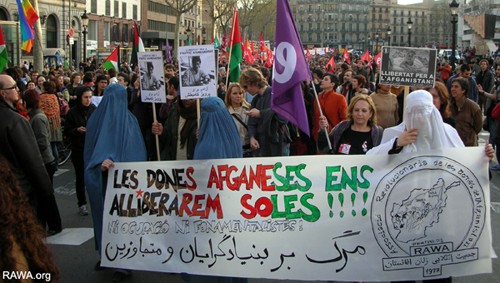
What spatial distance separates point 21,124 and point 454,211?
3597mm

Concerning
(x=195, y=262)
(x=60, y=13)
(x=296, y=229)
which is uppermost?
(x=60, y=13)

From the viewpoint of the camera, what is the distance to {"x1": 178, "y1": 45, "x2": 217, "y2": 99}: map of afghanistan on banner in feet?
21.7

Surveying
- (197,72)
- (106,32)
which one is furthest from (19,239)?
(106,32)

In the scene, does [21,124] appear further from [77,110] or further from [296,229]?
[77,110]

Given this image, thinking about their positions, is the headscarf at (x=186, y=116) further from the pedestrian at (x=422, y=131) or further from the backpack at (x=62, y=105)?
the backpack at (x=62, y=105)

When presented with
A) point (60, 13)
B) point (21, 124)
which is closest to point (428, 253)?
point (21, 124)

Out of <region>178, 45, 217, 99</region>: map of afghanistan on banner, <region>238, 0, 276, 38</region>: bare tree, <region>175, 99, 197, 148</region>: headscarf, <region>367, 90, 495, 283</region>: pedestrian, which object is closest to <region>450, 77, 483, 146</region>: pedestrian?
<region>178, 45, 217, 99</region>: map of afghanistan on banner

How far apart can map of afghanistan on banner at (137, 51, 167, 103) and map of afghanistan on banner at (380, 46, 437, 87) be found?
2.62m

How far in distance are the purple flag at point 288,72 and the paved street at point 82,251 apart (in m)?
1.64

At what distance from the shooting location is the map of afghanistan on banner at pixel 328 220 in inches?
167

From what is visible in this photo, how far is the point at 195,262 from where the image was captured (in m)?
4.45

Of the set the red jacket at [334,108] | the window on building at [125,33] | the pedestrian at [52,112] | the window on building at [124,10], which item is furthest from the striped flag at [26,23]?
the window on building at [124,10]

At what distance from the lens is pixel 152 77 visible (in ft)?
23.3

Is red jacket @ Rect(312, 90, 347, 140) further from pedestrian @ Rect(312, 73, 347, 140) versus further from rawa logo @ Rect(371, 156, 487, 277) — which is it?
rawa logo @ Rect(371, 156, 487, 277)
